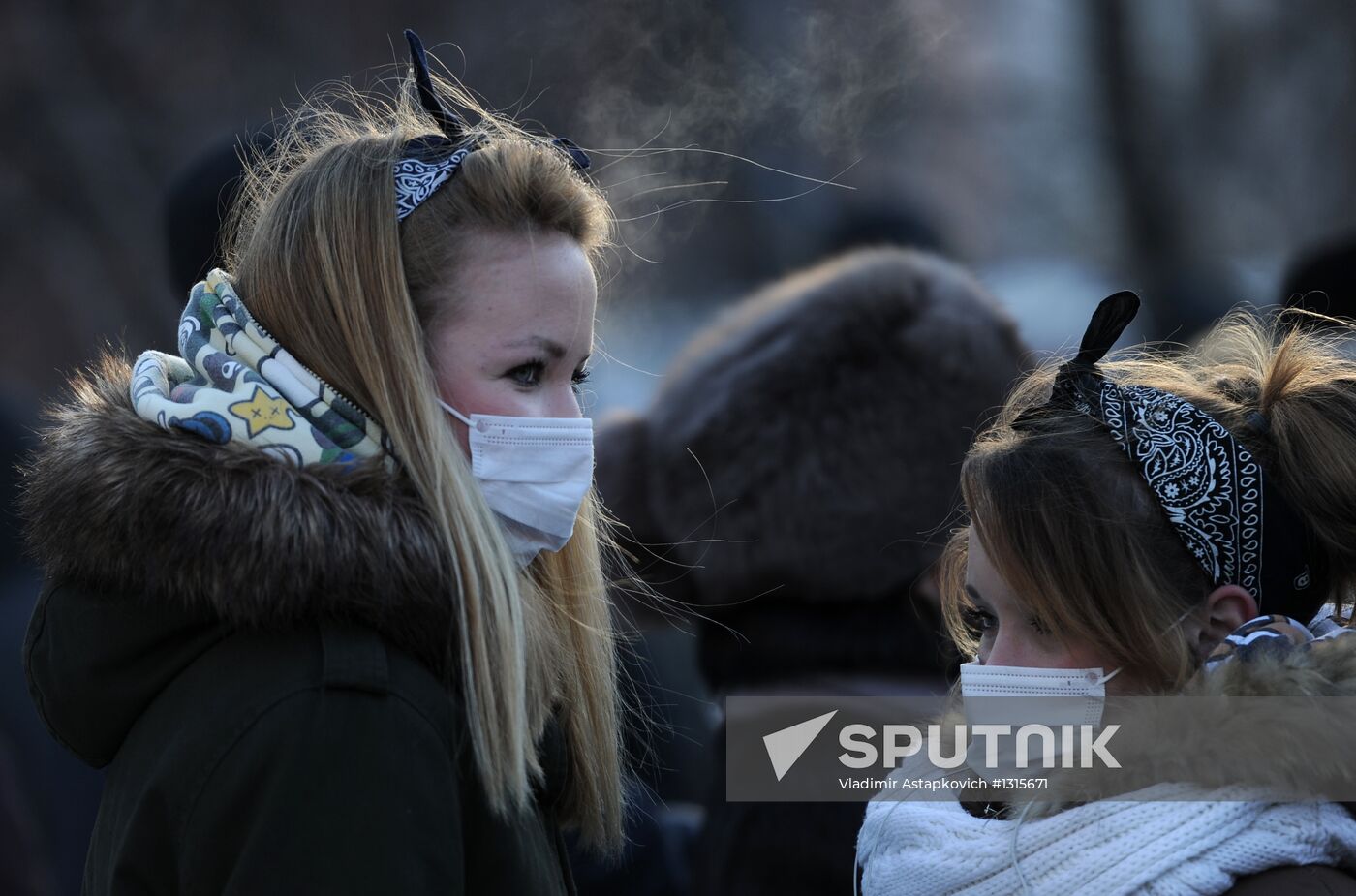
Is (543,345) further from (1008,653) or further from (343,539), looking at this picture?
(1008,653)

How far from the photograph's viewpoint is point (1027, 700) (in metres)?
1.97

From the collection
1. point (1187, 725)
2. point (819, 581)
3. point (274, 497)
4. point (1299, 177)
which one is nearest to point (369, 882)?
point (274, 497)

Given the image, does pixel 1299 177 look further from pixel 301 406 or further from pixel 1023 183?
pixel 301 406

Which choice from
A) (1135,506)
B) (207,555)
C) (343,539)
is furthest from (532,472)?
(1135,506)

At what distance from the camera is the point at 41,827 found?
3604mm

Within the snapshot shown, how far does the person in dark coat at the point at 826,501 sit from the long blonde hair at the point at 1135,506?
0.92 m

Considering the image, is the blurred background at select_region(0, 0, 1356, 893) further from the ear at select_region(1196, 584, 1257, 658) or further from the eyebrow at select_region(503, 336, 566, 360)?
the ear at select_region(1196, 584, 1257, 658)

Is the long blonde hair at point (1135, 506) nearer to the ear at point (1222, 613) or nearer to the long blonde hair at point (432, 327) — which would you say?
the ear at point (1222, 613)

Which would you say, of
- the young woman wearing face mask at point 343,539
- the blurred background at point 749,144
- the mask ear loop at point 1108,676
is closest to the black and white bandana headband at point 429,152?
the young woman wearing face mask at point 343,539

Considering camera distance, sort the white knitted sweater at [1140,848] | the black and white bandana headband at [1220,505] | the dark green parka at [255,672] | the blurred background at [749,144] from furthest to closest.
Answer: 1. the blurred background at [749,144]
2. the black and white bandana headband at [1220,505]
3. the white knitted sweater at [1140,848]
4. the dark green parka at [255,672]

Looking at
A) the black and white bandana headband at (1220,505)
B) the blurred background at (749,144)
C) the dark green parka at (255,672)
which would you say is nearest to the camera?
the dark green parka at (255,672)

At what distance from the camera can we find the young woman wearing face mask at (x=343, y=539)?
1521 mm

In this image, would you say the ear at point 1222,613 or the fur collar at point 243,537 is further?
the ear at point 1222,613

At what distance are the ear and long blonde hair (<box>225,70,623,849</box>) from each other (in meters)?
0.97
